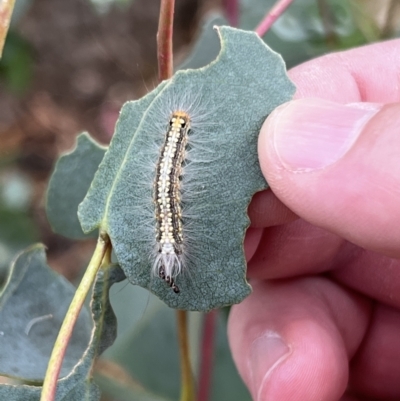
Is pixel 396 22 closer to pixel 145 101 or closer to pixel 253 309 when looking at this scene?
pixel 253 309

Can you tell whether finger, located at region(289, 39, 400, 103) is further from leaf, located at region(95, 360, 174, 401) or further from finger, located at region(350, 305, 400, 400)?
leaf, located at region(95, 360, 174, 401)

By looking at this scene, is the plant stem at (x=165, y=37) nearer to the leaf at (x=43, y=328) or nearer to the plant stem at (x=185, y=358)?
the leaf at (x=43, y=328)

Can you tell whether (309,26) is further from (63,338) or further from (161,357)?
(63,338)

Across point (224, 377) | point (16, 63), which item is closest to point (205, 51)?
point (224, 377)

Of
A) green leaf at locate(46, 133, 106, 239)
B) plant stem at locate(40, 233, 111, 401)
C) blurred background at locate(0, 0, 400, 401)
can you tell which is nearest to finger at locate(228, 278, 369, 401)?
green leaf at locate(46, 133, 106, 239)

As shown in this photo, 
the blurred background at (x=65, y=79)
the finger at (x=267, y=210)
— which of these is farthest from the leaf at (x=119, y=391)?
the blurred background at (x=65, y=79)

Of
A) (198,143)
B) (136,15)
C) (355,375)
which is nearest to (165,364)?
(355,375)
